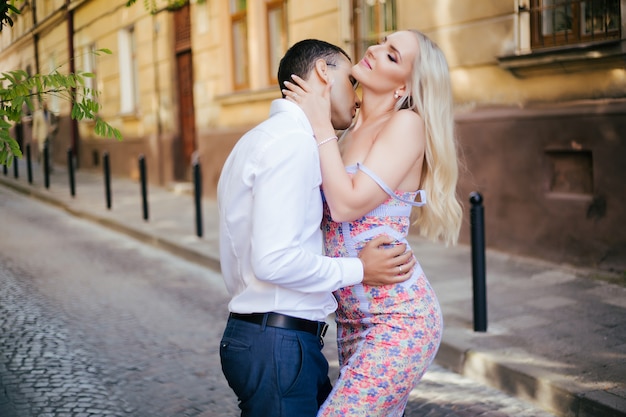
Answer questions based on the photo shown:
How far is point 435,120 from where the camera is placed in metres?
2.31

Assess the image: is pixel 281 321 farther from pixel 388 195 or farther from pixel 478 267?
pixel 478 267

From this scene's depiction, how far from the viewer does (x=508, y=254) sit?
7.87 metres

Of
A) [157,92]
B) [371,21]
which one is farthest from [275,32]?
[157,92]

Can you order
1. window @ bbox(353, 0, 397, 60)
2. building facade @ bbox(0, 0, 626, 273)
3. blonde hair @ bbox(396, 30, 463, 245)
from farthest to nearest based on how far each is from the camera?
window @ bbox(353, 0, 397, 60)
building facade @ bbox(0, 0, 626, 273)
blonde hair @ bbox(396, 30, 463, 245)

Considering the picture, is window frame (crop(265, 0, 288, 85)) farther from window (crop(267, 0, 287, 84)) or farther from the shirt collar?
the shirt collar

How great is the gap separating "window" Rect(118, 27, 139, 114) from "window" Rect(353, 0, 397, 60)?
941 cm

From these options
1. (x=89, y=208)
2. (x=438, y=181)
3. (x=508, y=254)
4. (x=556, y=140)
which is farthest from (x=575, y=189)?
(x=89, y=208)

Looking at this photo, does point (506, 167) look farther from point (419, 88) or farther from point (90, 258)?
point (419, 88)

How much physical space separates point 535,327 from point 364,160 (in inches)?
134

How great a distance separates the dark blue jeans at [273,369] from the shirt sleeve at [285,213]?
179 millimetres

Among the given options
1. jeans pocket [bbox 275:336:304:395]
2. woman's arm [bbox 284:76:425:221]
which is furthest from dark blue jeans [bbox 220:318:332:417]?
woman's arm [bbox 284:76:425:221]

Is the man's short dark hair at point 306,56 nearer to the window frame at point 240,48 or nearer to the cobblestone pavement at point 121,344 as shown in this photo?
the cobblestone pavement at point 121,344

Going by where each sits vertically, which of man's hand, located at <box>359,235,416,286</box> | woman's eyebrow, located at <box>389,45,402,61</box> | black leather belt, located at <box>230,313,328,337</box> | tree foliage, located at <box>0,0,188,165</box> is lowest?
black leather belt, located at <box>230,313,328,337</box>

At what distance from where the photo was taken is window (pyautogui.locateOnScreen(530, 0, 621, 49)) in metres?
6.90
